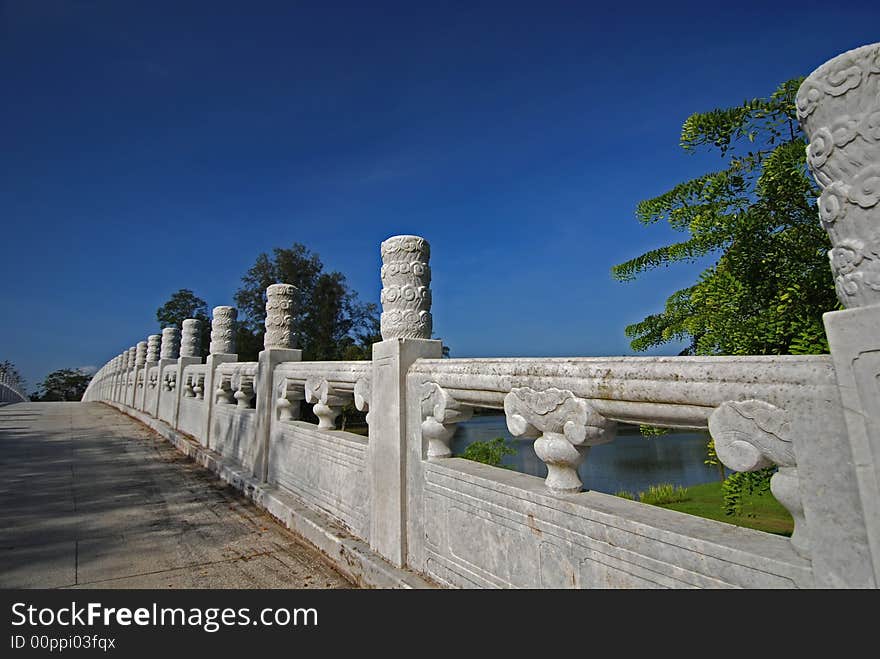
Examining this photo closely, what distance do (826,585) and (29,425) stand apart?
15.8m

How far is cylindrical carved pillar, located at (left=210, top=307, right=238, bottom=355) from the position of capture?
7727 mm

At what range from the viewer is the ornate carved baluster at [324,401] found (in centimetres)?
428

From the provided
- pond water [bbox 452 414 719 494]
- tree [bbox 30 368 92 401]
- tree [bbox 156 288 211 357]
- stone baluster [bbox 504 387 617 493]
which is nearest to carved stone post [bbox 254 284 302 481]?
stone baluster [bbox 504 387 617 493]

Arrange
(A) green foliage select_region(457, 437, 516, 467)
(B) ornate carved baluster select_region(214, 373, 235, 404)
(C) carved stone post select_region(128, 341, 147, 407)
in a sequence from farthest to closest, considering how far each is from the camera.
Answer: (C) carved stone post select_region(128, 341, 147, 407) < (A) green foliage select_region(457, 437, 516, 467) < (B) ornate carved baluster select_region(214, 373, 235, 404)

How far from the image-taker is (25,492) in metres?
5.29

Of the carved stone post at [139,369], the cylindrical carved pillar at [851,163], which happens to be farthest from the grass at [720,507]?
the carved stone post at [139,369]

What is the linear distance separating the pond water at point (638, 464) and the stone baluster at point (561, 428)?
8.91m

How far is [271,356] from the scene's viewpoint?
218 inches

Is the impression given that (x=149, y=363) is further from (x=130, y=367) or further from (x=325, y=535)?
(x=325, y=535)

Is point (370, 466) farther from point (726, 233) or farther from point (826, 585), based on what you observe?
point (726, 233)

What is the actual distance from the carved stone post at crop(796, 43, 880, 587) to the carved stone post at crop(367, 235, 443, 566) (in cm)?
204

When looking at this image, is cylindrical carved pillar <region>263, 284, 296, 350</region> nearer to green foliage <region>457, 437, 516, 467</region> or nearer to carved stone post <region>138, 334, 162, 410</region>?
green foliage <region>457, 437, 516, 467</region>

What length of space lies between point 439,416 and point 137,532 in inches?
115
